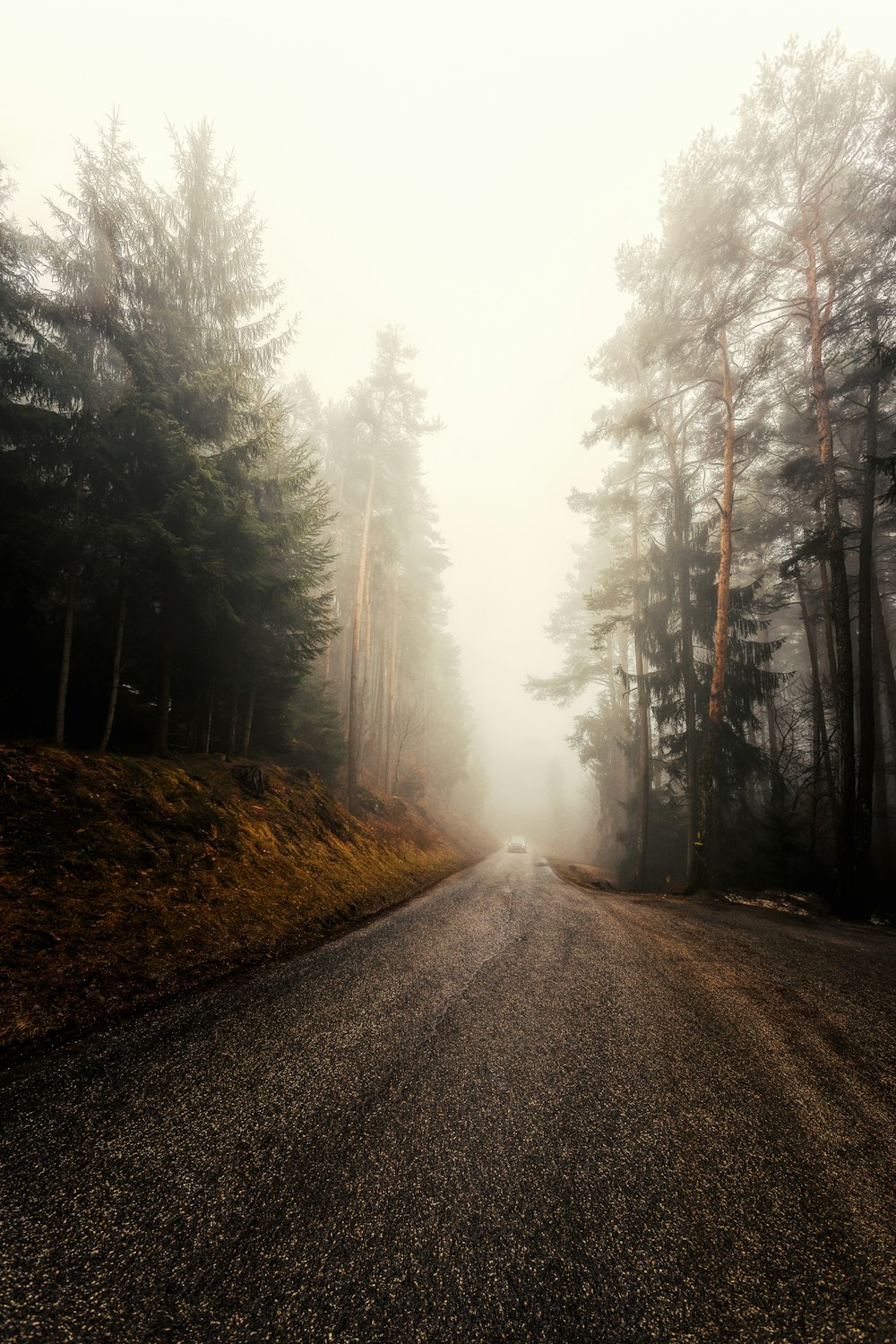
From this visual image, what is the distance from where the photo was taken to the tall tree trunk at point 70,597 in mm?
6379

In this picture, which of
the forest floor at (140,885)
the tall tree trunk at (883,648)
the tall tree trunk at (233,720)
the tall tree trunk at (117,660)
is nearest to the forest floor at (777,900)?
the forest floor at (140,885)

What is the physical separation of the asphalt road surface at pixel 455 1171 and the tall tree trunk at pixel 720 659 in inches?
265

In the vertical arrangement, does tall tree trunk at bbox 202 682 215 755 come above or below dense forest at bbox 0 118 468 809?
below

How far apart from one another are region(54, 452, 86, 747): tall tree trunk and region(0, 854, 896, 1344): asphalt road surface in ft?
18.2

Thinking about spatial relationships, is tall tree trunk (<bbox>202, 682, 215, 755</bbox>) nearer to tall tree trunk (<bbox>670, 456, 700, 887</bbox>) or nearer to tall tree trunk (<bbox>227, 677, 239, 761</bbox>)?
tall tree trunk (<bbox>227, 677, 239, 761</bbox>)

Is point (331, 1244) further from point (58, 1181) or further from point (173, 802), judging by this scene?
point (173, 802)

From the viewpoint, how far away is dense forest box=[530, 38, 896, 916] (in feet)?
27.9

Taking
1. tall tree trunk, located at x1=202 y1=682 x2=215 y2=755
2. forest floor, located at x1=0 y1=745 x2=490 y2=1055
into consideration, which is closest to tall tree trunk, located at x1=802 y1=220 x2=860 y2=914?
forest floor, located at x1=0 y1=745 x2=490 y2=1055

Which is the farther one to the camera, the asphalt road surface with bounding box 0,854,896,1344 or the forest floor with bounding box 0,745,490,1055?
the forest floor with bounding box 0,745,490,1055

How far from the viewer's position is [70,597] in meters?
6.62

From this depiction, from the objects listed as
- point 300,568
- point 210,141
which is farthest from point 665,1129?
point 210,141

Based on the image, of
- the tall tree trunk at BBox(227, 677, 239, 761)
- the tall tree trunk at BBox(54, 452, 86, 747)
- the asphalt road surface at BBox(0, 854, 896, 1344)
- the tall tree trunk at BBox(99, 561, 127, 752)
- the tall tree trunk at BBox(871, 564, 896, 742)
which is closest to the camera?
the asphalt road surface at BBox(0, 854, 896, 1344)

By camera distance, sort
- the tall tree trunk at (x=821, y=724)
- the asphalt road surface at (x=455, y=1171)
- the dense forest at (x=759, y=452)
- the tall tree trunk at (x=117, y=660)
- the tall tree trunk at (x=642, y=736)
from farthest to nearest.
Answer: the tall tree trunk at (x=642, y=736), the tall tree trunk at (x=821, y=724), the dense forest at (x=759, y=452), the tall tree trunk at (x=117, y=660), the asphalt road surface at (x=455, y=1171)

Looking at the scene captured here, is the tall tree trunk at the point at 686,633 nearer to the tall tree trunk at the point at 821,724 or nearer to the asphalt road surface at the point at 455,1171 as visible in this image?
the tall tree trunk at the point at 821,724
